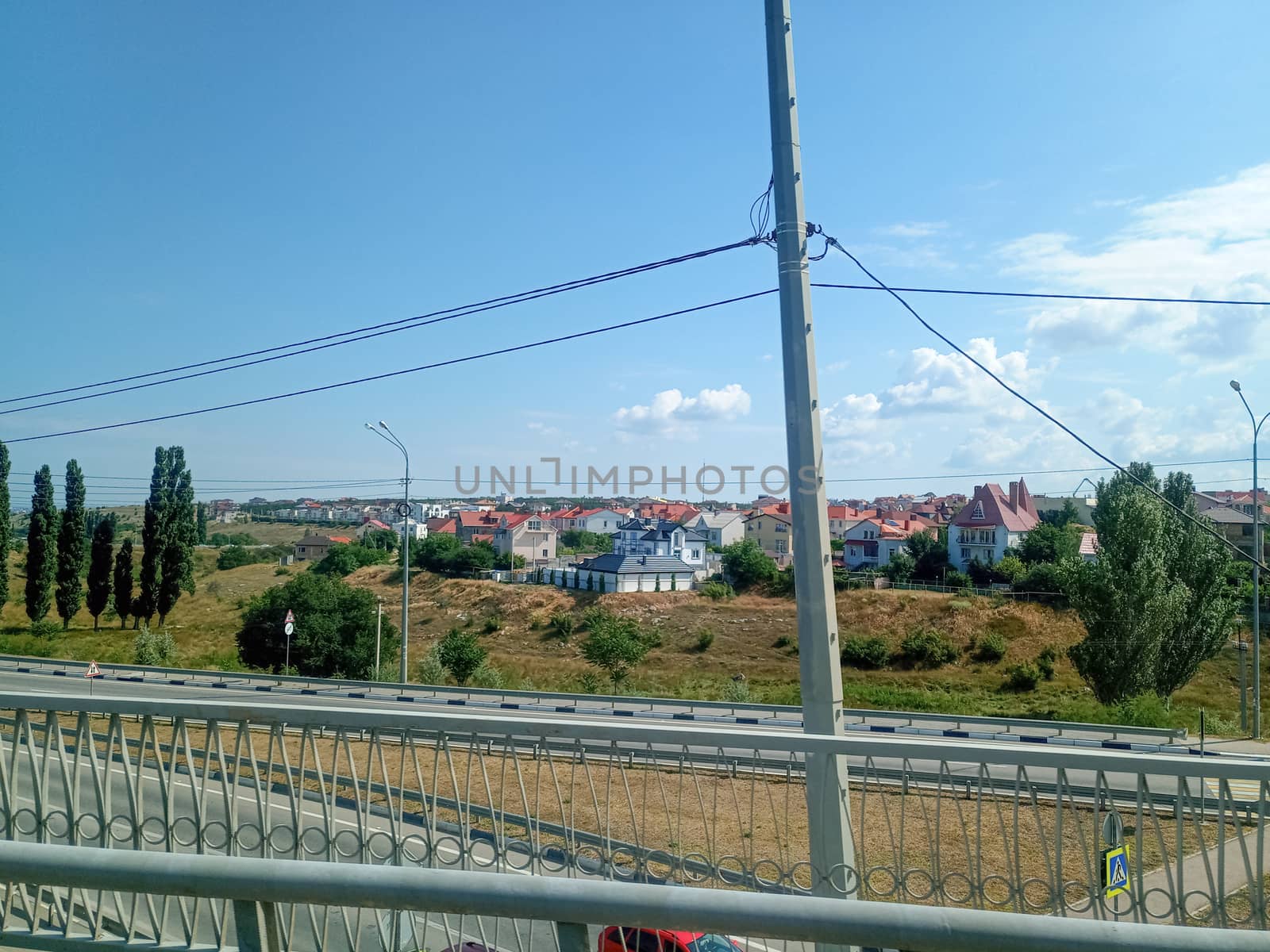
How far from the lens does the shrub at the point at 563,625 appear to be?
49.6 m

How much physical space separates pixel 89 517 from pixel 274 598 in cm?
1854

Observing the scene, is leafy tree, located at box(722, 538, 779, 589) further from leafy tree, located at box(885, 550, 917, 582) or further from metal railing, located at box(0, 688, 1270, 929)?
metal railing, located at box(0, 688, 1270, 929)

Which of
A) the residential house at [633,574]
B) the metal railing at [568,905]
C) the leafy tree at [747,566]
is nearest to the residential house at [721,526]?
the residential house at [633,574]

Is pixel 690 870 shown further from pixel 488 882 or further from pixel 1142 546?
pixel 1142 546

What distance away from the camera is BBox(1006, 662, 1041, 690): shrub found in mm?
37219

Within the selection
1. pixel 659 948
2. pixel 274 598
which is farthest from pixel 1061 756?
pixel 274 598

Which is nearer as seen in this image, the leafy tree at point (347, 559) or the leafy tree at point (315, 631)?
the leafy tree at point (315, 631)

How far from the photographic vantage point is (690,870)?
361 cm

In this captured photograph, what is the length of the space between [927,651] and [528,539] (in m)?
46.9

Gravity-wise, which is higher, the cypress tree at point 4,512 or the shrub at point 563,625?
the cypress tree at point 4,512

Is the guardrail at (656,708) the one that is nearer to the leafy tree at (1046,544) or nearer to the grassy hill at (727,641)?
the grassy hill at (727,641)

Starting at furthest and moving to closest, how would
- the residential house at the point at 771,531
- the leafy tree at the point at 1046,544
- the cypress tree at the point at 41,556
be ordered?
the residential house at the point at 771,531 < the leafy tree at the point at 1046,544 < the cypress tree at the point at 41,556

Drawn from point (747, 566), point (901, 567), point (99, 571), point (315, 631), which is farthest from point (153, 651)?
point (901, 567)

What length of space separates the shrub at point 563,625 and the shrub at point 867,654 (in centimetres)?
1679
